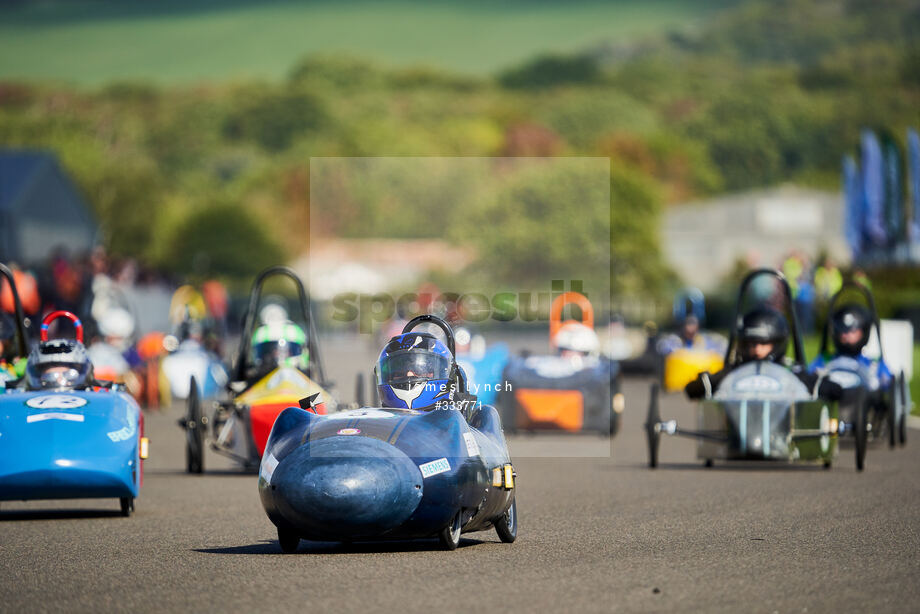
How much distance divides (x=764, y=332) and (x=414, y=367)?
6.28 m

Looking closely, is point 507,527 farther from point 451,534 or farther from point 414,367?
point 414,367

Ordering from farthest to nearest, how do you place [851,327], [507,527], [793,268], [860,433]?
[793,268] < [851,327] < [860,433] < [507,527]

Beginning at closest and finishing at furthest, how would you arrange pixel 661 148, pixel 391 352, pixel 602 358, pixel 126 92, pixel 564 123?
pixel 391 352
pixel 602 358
pixel 661 148
pixel 564 123
pixel 126 92

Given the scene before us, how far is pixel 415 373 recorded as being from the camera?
35.0ft

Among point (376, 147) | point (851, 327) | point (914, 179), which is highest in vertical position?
point (376, 147)

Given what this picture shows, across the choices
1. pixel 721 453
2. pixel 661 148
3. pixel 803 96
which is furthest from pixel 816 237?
pixel 721 453

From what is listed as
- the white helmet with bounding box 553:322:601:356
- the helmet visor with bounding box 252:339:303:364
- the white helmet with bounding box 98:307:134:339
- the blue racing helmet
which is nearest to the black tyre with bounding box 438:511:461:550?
the blue racing helmet

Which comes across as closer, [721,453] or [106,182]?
[721,453]

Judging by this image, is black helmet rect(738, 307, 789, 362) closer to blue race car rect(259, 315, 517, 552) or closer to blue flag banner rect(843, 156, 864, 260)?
blue race car rect(259, 315, 517, 552)

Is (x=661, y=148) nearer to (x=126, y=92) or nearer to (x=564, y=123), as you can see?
(x=564, y=123)

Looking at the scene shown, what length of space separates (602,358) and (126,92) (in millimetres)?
172737

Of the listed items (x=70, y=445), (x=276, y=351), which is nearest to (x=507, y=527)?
(x=70, y=445)

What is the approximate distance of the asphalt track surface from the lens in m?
7.90

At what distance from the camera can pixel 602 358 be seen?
69.6 ft
